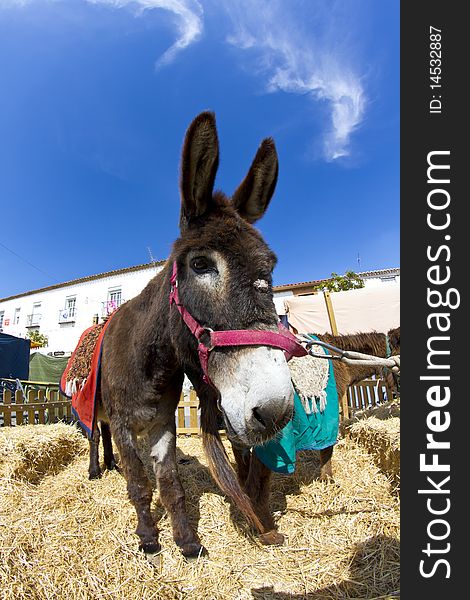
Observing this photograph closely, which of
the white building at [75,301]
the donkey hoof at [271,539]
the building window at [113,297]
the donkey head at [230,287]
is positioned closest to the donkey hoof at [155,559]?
the donkey hoof at [271,539]

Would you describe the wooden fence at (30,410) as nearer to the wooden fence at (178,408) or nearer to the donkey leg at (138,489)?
the wooden fence at (178,408)

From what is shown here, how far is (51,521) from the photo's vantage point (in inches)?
100

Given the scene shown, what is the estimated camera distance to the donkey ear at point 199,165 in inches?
70.8

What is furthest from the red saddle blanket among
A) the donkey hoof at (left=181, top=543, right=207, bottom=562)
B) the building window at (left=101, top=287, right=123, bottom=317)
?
the building window at (left=101, top=287, right=123, bottom=317)

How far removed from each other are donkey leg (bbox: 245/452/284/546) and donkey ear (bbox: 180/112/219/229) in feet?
6.85

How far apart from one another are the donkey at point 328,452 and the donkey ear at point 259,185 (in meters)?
1.38

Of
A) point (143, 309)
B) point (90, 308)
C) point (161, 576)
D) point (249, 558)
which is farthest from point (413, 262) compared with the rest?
point (90, 308)

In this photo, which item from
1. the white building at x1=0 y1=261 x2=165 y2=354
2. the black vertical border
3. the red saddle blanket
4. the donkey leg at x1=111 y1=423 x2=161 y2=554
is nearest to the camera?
the black vertical border

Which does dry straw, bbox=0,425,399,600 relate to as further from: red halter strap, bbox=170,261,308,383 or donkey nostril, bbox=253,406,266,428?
red halter strap, bbox=170,261,308,383

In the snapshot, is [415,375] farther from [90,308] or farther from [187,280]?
[90,308]

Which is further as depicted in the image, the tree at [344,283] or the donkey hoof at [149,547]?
the tree at [344,283]

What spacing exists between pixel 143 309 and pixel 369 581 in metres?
2.41

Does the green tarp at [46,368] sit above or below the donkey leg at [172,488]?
above

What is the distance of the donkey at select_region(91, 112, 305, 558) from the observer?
57.3 inches
